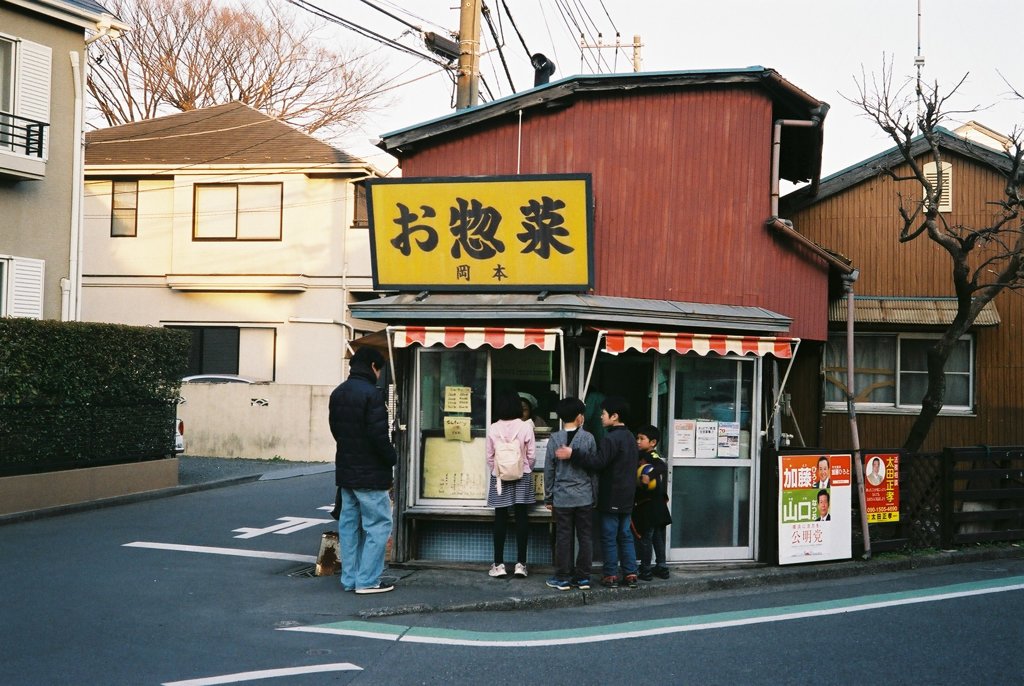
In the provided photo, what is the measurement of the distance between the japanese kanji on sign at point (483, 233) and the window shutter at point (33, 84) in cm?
925

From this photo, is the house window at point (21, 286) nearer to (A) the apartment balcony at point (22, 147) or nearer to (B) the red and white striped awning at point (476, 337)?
(A) the apartment balcony at point (22, 147)

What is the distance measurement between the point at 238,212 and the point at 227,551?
15682mm

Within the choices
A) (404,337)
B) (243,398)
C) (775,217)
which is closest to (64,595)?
(404,337)

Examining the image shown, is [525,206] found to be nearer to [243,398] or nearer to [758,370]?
[758,370]

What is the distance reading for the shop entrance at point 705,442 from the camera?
409 inches

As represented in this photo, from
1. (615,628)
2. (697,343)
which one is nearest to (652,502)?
(697,343)

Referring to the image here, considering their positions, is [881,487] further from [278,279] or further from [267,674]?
[278,279]

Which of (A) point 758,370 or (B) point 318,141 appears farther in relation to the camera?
(B) point 318,141

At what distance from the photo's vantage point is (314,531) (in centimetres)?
1282

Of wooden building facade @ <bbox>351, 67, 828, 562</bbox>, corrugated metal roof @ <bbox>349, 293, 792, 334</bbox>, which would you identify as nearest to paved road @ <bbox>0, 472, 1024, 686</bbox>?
wooden building facade @ <bbox>351, 67, 828, 562</bbox>

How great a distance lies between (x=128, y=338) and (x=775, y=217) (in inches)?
424

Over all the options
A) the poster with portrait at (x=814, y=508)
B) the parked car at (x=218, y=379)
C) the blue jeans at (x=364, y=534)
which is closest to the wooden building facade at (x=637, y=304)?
the poster with portrait at (x=814, y=508)

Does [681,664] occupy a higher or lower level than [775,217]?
lower

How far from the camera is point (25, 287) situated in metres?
16.5
